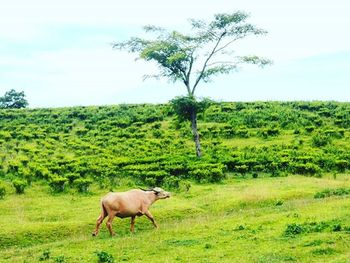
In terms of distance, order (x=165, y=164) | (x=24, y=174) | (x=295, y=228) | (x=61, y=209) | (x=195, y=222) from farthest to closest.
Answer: (x=165, y=164) → (x=24, y=174) → (x=61, y=209) → (x=195, y=222) → (x=295, y=228)

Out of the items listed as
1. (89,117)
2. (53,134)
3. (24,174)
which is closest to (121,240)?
(24,174)

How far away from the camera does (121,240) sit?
1745cm

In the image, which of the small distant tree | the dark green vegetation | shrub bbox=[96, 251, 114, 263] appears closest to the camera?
shrub bbox=[96, 251, 114, 263]

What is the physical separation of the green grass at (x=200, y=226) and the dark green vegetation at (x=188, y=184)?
0.16ft

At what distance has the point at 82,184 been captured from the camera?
89.8 ft

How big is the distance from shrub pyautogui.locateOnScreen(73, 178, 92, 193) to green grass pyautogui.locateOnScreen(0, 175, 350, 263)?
49 centimetres

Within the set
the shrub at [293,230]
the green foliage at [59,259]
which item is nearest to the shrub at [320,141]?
the shrub at [293,230]

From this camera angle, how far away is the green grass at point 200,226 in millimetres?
14875

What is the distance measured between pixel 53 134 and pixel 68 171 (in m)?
19.4

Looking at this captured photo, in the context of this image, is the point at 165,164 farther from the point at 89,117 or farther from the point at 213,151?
the point at 89,117

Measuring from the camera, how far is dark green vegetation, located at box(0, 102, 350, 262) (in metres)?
15.9

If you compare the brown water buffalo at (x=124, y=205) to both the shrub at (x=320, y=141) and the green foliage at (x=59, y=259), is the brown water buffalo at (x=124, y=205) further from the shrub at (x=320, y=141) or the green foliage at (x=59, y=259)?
the shrub at (x=320, y=141)

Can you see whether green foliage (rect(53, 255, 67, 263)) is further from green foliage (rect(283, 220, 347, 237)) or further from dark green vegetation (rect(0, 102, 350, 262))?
green foliage (rect(283, 220, 347, 237))

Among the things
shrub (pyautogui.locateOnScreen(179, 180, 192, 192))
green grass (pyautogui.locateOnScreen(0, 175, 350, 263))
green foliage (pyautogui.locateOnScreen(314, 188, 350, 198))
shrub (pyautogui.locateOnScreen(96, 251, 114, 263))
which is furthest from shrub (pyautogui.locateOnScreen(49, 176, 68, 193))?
green foliage (pyautogui.locateOnScreen(314, 188, 350, 198))
